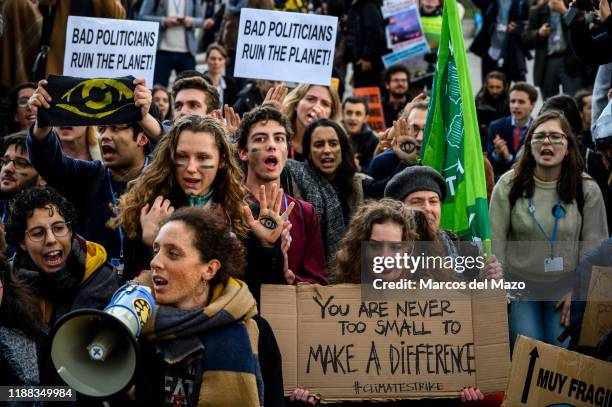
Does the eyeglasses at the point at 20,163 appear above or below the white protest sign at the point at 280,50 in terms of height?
A: below

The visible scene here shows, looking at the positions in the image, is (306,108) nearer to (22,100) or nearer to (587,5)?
(587,5)

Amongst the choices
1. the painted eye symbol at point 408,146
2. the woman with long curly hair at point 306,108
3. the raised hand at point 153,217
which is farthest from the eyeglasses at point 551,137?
the raised hand at point 153,217

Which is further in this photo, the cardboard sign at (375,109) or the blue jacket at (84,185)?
the cardboard sign at (375,109)

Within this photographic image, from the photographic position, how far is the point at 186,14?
12148mm

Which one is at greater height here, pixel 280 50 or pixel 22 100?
pixel 280 50

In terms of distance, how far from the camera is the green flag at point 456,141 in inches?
261

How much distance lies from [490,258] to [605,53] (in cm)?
202

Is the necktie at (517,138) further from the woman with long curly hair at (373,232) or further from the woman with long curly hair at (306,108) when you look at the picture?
the woman with long curly hair at (373,232)

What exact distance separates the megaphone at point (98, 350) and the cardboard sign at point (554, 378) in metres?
1.86

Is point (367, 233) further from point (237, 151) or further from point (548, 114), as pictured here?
point (548, 114)

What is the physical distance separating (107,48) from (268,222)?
2.73 m

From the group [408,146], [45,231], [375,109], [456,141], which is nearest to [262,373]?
[45,231]

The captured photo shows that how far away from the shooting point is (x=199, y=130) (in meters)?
5.72

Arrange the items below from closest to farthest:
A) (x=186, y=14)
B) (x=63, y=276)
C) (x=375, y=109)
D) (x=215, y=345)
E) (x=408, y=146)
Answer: (x=215, y=345), (x=63, y=276), (x=408, y=146), (x=375, y=109), (x=186, y=14)
